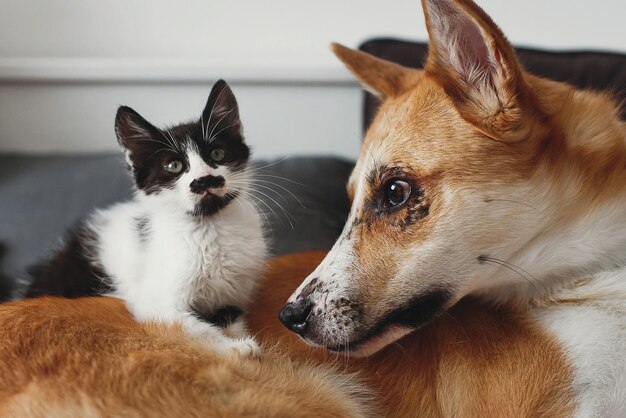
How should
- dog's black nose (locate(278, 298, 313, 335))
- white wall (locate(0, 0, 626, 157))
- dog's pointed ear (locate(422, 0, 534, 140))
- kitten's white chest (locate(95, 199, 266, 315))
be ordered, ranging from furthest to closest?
white wall (locate(0, 0, 626, 157)) < kitten's white chest (locate(95, 199, 266, 315)) < dog's black nose (locate(278, 298, 313, 335)) < dog's pointed ear (locate(422, 0, 534, 140))

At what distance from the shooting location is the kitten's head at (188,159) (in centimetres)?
130

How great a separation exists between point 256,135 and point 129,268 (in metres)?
1.26

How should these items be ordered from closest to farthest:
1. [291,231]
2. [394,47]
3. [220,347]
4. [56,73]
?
1. [220,347]
2. [291,231]
3. [394,47]
4. [56,73]

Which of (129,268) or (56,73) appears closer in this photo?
(129,268)

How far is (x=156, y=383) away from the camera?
1.04 metres

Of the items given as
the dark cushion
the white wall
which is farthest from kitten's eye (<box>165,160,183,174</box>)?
the white wall

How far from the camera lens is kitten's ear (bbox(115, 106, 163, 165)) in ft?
4.23

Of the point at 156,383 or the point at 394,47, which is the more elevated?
the point at 394,47

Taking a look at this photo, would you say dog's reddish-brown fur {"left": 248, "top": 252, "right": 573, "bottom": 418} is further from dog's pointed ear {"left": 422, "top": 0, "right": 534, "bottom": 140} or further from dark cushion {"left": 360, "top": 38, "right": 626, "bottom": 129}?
dark cushion {"left": 360, "top": 38, "right": 626, "bottom": 129}

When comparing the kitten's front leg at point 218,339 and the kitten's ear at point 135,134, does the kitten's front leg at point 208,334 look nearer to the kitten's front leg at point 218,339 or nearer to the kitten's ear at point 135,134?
the kitten's front leg at point 218,339

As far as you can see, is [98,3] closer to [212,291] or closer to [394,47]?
[394,47]

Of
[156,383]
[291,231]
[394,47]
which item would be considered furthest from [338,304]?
[394,47]

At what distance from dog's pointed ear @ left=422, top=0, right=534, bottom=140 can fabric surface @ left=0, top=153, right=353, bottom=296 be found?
0.81m

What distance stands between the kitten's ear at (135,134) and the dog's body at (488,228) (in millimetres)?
463
